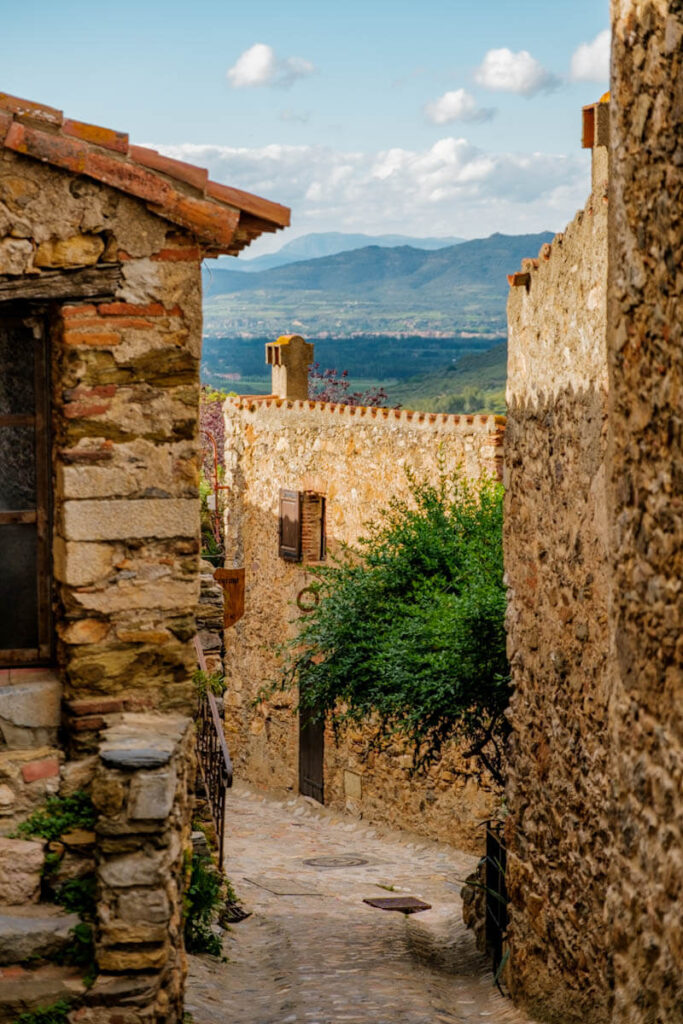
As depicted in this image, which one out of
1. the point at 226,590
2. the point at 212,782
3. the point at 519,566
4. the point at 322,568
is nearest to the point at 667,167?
the point at 519,566

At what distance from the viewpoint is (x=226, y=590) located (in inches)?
535

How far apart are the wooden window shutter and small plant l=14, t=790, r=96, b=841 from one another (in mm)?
12005

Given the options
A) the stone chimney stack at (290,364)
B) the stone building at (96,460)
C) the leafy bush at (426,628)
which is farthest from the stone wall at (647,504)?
the stone chimney stack at (290,364)

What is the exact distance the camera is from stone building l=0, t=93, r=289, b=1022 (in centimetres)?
524

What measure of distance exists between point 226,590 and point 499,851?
529 cm

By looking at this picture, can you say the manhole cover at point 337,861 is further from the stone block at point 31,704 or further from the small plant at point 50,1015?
the small plant at point 50,1015

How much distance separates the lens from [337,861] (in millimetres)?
14133

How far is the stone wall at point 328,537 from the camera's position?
47.1 feet

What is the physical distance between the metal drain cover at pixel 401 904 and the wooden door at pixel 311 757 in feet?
15.6

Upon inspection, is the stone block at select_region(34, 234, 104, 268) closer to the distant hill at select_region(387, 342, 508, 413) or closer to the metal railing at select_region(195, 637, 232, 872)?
the metal railing at select_region(195, 637, 232, 872)

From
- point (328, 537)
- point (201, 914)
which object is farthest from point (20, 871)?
point (328, 537)

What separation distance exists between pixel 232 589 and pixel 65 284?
878 cm

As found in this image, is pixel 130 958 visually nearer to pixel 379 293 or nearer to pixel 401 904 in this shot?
pixel 401 904

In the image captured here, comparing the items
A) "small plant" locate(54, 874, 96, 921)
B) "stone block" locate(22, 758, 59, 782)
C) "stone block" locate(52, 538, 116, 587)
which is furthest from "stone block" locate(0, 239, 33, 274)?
"small plant" locate(54, 874, 96, 921)
